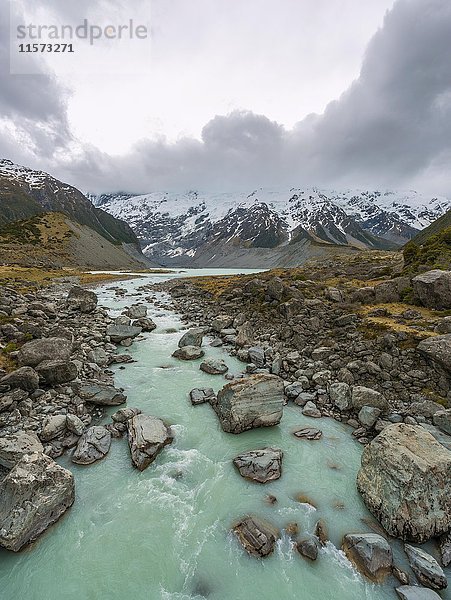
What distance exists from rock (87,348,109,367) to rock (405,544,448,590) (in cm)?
1793

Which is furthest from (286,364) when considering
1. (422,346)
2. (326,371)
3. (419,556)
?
(419,556)

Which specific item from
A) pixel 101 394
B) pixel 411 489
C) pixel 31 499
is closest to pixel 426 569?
pixel 411 489

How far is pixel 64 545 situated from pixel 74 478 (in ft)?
7.50

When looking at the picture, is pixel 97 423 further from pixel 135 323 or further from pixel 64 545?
pixel 135 323

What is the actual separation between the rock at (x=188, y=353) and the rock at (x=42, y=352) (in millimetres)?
7814

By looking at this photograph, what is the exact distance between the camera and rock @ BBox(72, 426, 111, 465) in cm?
1178

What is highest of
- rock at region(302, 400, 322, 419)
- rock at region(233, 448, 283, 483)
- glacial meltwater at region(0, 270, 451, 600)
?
rock at region(302, 400, 322, 419)

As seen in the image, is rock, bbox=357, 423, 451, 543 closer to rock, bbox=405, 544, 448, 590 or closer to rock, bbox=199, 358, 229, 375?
rock, bbox=405, 544, 448, 590

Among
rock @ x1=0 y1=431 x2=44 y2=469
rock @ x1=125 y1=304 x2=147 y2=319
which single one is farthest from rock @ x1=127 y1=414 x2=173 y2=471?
rock @ x1=125 y1=304 x2=147 y2=319

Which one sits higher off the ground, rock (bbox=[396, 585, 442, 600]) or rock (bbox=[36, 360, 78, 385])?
rock (bbox=[36, 360, 78, 385])

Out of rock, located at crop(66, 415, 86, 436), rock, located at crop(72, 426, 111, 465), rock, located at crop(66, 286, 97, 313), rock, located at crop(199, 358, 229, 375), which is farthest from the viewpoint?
rock, located at crop(66, 286, 97, 313)

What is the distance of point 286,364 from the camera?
800 inches

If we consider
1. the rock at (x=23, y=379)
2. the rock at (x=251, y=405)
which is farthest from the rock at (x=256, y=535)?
the rock at (x=23, y=379)

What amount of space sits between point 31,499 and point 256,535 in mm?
6556
